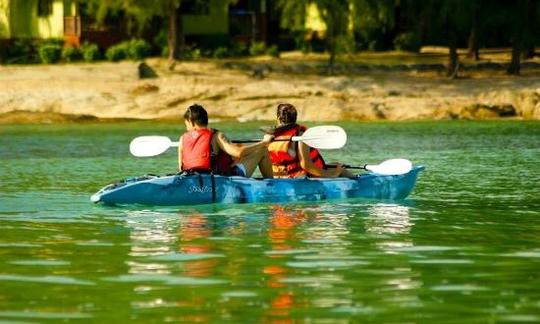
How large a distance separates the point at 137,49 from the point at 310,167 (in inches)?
1493

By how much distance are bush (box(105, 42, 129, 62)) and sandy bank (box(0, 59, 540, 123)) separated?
9.46ft

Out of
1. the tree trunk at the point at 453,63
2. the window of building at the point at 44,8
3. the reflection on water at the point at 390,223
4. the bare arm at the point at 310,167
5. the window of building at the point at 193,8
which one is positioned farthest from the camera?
the window of building at the point at 44,8

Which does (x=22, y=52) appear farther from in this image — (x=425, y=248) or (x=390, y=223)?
(x=425, y=248)

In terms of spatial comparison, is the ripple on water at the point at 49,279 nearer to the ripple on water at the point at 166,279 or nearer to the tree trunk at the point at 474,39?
the ripple on water at the point at 166,279

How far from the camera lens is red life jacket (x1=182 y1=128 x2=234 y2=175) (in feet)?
69.7

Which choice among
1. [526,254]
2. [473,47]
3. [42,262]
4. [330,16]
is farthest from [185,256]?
[473,47]

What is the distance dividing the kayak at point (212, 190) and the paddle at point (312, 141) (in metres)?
0.48

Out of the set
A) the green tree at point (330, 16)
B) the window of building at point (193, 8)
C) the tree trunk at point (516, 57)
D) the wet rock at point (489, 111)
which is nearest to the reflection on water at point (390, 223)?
the wet rock at point (489, 111)

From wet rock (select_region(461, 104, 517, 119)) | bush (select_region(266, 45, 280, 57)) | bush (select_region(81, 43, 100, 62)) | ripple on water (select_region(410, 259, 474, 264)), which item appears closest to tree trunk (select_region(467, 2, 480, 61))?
bush (select_region(266, 45, 280, 57))

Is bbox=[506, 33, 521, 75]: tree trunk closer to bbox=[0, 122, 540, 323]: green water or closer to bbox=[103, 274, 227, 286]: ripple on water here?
bbox=[0, 122, 540, 323]: green water

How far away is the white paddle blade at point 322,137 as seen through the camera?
2199 cm

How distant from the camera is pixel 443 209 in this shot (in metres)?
21.8

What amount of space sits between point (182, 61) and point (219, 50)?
3588 millimetres

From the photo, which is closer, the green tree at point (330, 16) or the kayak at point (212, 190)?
the kayak at point (212, 190)
